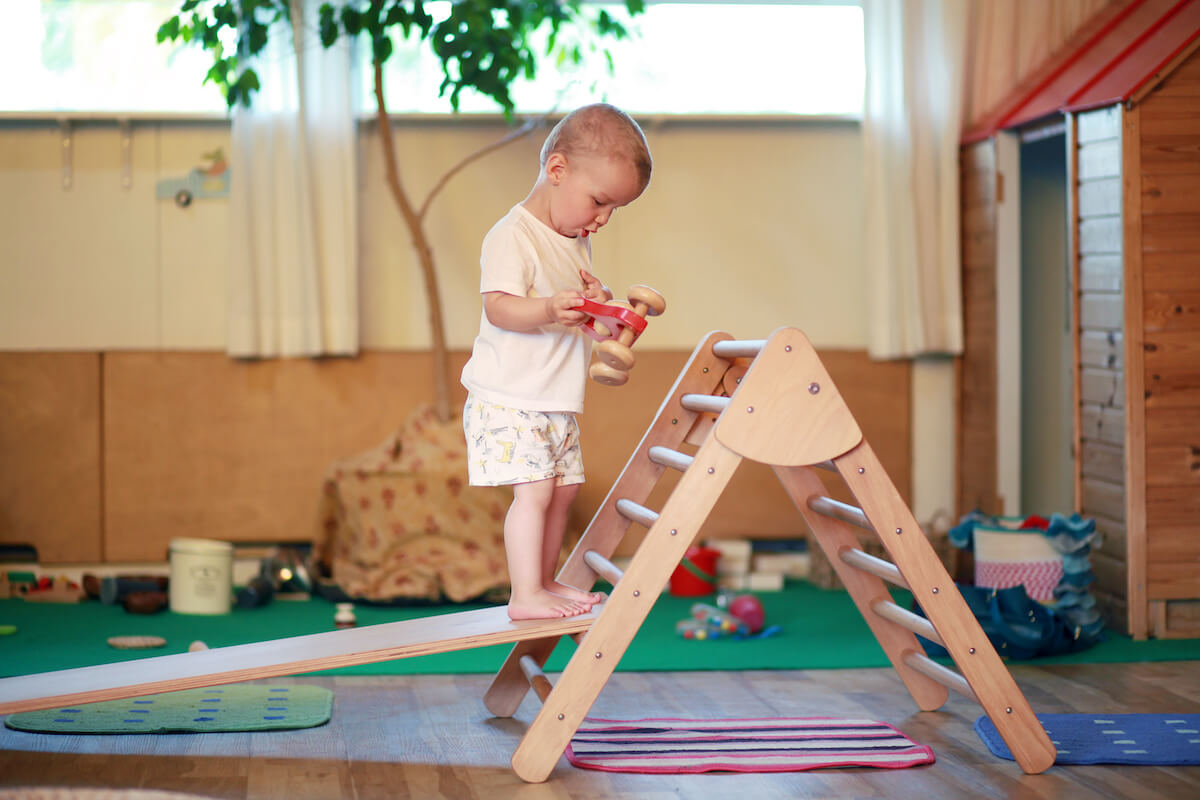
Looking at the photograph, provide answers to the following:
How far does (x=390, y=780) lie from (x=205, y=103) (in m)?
2.76

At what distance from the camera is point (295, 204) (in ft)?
12.8

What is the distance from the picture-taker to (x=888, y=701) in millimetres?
2471

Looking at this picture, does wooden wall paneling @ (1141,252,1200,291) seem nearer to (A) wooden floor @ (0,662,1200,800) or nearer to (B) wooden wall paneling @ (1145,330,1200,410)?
(B) wooden wall paneling @ (1145,330,1200,410)

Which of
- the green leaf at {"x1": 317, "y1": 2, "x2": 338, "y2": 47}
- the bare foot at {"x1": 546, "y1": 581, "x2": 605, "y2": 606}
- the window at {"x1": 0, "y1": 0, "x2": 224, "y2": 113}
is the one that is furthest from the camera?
the window at {"x1": 0, "y1": 0, "x2": 224, "y2": 113}

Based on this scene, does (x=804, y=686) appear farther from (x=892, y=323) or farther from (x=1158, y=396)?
(x=892, y=323)

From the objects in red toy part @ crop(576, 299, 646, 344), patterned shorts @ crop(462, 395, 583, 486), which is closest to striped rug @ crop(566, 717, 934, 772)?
patterned shorts @ crop(462, 395, 583, 486)

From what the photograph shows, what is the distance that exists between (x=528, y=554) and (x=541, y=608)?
0.31 ft

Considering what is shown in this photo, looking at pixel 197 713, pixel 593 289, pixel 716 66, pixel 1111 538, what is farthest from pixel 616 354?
pixel 716 66

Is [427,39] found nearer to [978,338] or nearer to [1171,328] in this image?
[978,338]

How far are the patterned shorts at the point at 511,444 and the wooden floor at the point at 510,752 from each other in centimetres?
48

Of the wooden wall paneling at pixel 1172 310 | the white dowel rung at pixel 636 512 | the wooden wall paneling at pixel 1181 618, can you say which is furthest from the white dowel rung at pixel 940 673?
the wooden wall paneling at pixel 1172 310

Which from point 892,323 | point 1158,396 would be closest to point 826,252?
point 892,323

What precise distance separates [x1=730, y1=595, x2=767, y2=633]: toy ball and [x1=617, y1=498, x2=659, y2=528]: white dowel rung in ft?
3.38

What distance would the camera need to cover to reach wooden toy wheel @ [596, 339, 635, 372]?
188 centimetres
